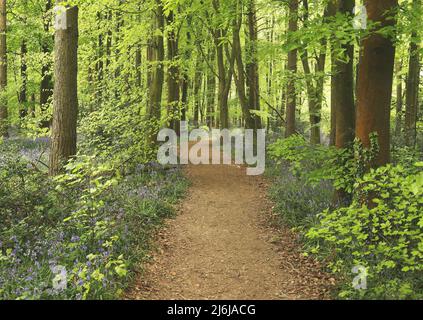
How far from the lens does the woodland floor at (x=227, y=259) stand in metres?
6.64

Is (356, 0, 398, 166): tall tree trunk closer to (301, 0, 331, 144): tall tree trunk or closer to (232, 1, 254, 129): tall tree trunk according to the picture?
(301, 0, 331, 144): tall tree trunk

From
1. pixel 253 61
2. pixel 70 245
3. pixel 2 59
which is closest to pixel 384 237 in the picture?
pixel 70 245

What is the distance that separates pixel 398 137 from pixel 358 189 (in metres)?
15.2

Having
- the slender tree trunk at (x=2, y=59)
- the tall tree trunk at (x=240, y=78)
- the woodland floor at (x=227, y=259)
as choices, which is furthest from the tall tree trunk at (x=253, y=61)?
the slender tree trunk at (x=2, y=59)

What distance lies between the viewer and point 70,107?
10.1 m

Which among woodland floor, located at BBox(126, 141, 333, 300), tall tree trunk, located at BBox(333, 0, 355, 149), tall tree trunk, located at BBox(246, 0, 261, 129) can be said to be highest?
tall tree trunk, located at BBox(246, 0, 261, 129)

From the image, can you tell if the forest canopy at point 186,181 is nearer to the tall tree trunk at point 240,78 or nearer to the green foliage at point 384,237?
the green foliage at point 384,237

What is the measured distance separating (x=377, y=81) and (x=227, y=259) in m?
4.35

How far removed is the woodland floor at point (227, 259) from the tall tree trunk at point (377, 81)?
8.48 ft

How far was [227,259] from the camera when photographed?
8.00 metres

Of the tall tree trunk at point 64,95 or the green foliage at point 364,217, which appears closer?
the green foliage at point 364,217

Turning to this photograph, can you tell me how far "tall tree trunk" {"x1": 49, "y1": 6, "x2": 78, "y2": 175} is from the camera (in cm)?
985

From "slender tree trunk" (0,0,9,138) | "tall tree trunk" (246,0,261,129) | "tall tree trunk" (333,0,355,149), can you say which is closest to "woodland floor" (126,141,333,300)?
"tall tree trunk" (333,0,355,149)

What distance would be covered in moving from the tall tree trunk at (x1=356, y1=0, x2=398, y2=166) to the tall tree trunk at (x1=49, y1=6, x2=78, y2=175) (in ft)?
22.6
